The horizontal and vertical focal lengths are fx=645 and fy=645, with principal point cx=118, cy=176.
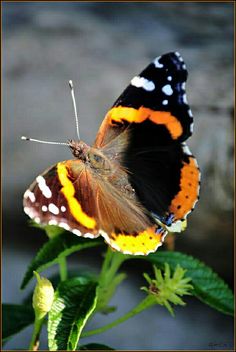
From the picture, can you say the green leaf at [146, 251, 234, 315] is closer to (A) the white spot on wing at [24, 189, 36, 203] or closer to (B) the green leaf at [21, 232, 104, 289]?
(B) the green leaf at [21, 232, 104, 289]

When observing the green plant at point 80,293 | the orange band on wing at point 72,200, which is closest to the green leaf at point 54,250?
Answer: the green plant at point 80,293

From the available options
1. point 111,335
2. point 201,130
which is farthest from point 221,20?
point 111,335

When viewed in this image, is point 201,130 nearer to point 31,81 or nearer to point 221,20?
point 221,20

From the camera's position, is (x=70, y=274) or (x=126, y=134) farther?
(x=70, y=274)

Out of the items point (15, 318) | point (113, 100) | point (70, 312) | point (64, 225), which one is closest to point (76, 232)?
point (64, 225)

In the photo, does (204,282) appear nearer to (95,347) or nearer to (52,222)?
(95,347)

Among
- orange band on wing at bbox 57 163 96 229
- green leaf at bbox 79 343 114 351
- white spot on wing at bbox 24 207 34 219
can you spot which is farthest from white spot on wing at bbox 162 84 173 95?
green leaf at bbox 79 343 114 351

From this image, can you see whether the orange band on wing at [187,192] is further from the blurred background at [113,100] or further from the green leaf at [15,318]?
the blurred background at [113,100]
